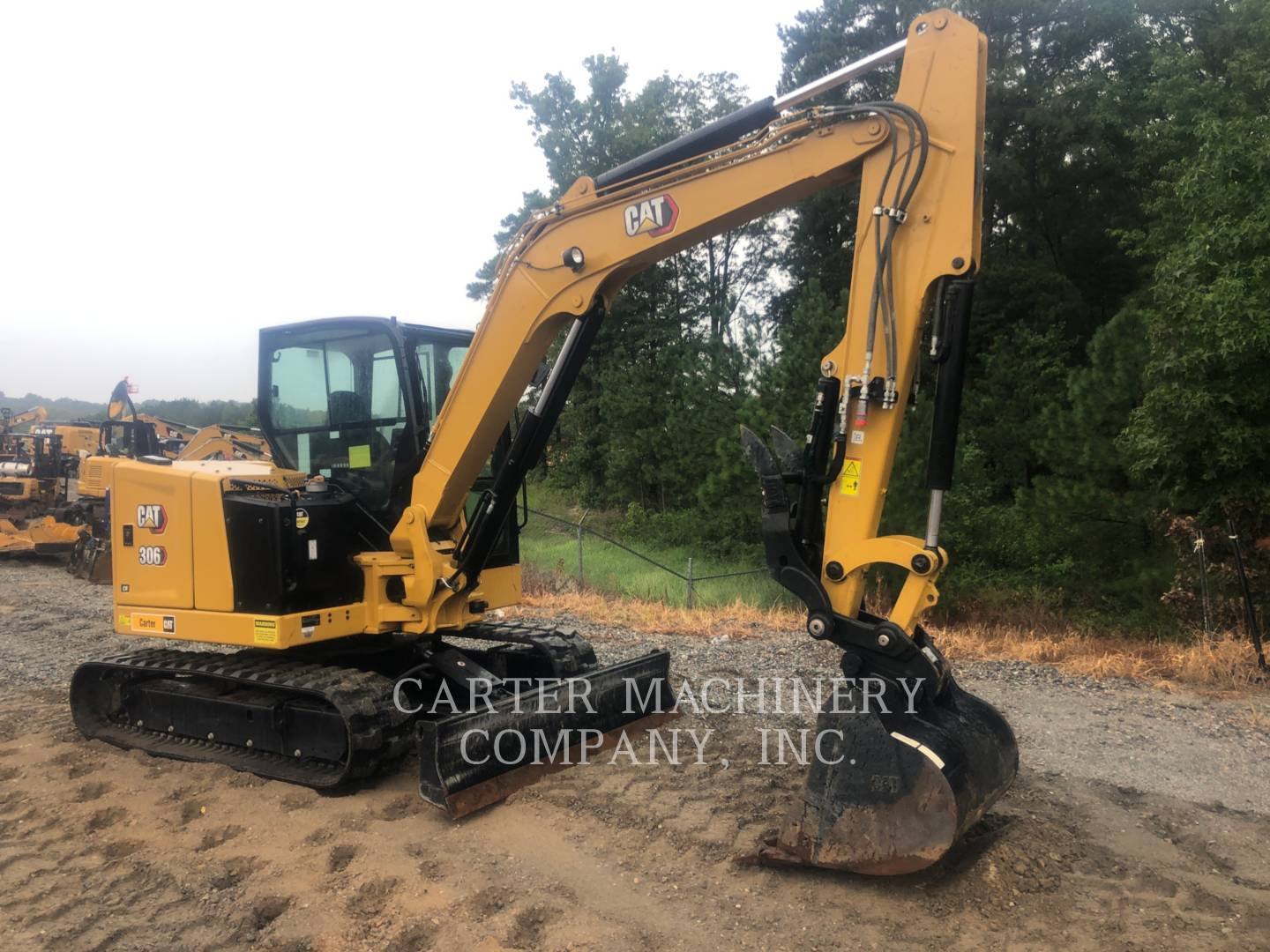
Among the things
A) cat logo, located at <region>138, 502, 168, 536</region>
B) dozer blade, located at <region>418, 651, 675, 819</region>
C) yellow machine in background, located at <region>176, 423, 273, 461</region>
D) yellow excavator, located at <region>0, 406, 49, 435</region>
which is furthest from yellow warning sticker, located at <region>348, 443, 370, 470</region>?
yellow excavator, located at <region>0, 406, 49, 435</region>

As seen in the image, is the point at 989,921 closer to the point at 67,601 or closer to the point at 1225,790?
the point at 1225,790

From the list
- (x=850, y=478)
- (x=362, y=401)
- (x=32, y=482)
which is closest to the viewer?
(x=850, y=478)

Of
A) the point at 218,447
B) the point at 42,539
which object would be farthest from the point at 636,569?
the point at 42,539

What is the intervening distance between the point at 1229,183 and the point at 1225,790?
875 centimetres

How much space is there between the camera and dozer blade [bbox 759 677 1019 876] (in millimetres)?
3490

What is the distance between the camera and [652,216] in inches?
174

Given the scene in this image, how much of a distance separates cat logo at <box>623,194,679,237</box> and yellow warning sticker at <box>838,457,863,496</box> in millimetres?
1425

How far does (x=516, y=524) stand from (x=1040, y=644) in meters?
4.81

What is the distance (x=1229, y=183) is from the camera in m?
10.8

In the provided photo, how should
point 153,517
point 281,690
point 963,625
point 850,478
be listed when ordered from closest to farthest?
point 850,478 < point 281,690 < point 153,517 < point 963,625

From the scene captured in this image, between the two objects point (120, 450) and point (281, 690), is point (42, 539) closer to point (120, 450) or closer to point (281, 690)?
point (120, 450)

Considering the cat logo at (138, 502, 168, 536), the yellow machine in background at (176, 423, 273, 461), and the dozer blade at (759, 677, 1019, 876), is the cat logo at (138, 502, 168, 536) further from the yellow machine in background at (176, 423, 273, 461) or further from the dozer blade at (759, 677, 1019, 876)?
the yellow machine in background at (176, 423, 273, 461)

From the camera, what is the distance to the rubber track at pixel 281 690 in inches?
190

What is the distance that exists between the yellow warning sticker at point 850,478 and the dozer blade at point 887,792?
848 mm
